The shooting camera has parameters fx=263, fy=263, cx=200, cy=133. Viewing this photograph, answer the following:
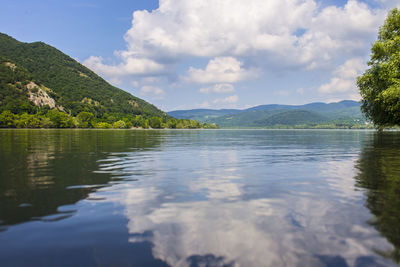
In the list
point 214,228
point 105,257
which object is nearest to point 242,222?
point 214,228

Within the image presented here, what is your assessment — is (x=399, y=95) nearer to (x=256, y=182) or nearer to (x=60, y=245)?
(x=256, y=182)

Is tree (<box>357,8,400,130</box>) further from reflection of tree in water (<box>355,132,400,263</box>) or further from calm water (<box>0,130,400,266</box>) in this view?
calm water (<box>0,130,400,266</box>)

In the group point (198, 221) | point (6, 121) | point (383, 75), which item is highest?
point (383, 75)

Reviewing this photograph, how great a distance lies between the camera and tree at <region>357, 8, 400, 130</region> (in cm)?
4309

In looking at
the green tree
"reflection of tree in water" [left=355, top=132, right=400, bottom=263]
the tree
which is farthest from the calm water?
the green tree

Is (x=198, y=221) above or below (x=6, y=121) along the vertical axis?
below

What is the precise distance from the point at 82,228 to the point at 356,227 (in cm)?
873

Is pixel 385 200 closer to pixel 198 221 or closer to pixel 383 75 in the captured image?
pixel 198 221

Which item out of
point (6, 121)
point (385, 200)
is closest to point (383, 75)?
point (385, 200)

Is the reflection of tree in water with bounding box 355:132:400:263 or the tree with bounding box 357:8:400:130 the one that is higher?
the tree with bounding box 357:8:400:130

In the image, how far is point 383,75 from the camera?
4353 centimetres

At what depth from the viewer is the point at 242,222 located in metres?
8.99

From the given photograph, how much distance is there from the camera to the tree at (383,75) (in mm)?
43094

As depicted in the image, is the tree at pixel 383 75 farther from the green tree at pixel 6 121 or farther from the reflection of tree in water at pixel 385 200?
the green tree at pixel 6 121
